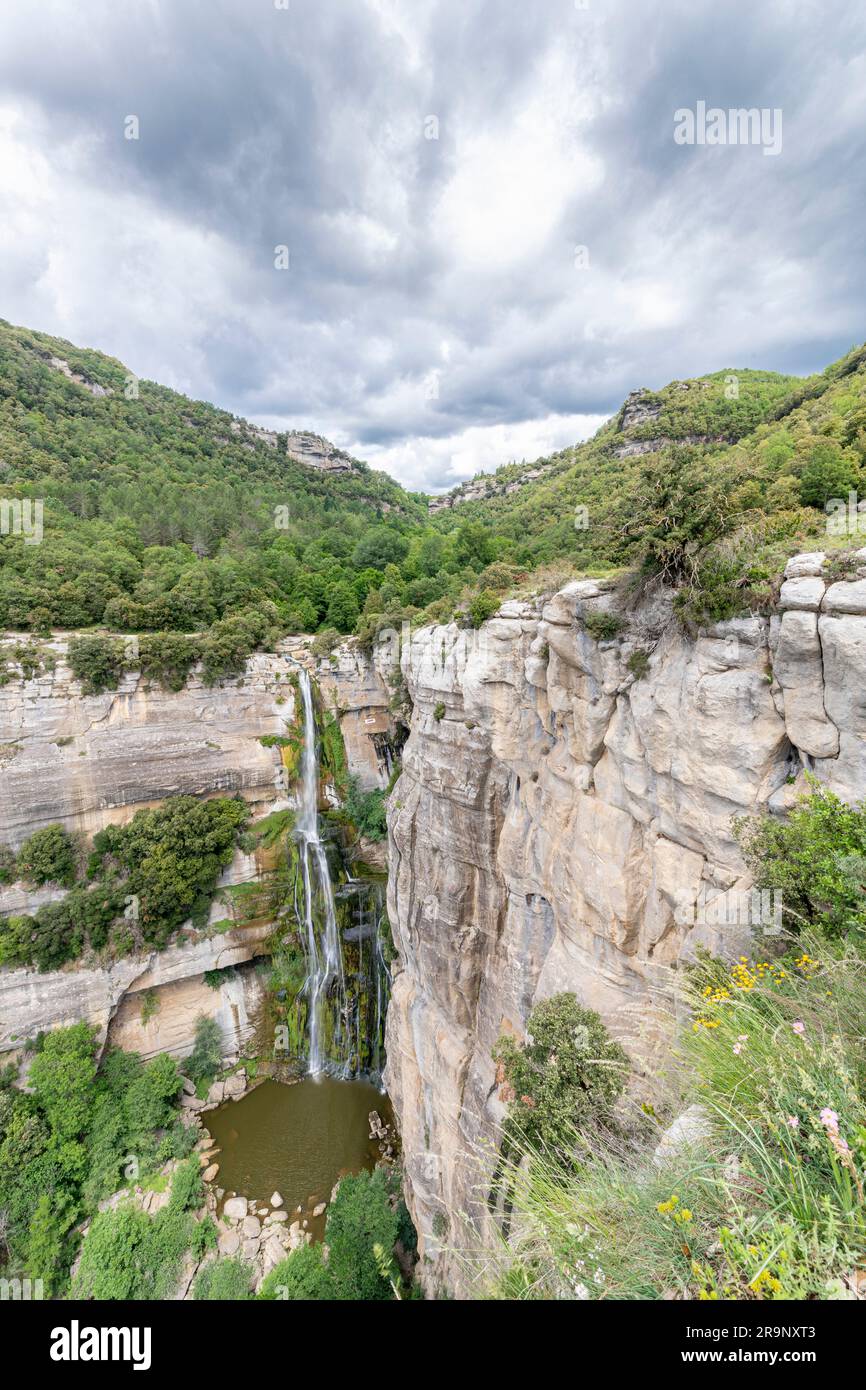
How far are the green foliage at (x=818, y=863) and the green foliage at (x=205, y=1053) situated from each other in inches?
973

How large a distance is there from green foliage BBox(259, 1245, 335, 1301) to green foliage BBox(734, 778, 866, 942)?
1659 cm

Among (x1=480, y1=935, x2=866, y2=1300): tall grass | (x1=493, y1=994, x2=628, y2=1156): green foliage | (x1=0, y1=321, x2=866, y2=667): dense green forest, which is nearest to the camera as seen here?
(x1=480, y1=935, x2=866, y2=1300): tall grass

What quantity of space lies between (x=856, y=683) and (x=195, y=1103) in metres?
27.7

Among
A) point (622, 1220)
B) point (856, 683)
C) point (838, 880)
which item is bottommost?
point (622, 1220)

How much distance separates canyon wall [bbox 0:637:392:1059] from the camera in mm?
19547

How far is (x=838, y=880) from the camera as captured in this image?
499cm

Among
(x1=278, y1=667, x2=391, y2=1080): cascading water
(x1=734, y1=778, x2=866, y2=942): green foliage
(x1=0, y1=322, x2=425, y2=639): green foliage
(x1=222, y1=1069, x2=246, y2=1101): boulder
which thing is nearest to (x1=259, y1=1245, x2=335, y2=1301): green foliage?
(x1=278, y1=667, x2=391, y2=1080): cascading water

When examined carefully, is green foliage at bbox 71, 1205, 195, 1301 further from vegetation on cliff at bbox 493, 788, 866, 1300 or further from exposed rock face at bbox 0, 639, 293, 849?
vegetation on cliff at bbox 493, 788, 866, 1300

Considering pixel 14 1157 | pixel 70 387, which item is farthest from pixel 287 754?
pixel 70 387

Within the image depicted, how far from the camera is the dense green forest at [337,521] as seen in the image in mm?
7902

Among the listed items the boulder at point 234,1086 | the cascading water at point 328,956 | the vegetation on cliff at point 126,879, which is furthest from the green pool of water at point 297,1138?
the vegetation on cliff at point 126,879

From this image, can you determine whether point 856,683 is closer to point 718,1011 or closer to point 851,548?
point 851,548

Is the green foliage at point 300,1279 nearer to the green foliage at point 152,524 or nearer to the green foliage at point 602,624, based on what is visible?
the green foliage at point 602,624

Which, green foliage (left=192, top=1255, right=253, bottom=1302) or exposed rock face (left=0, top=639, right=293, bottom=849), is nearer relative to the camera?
green foliage (left=192, top=1255, right=253, bottom=1302)
